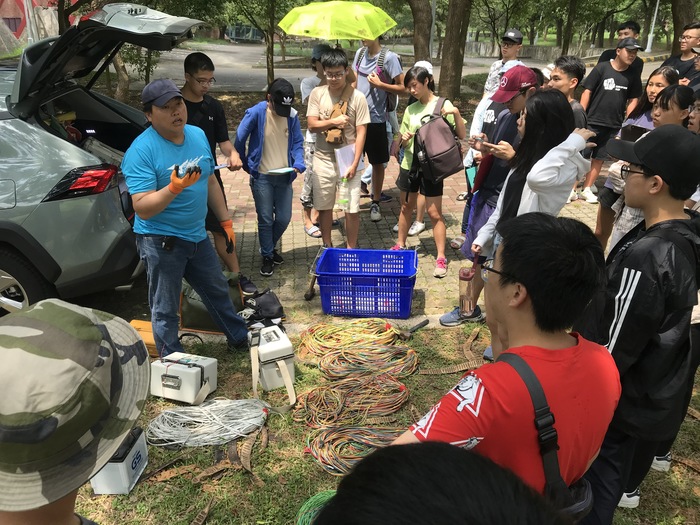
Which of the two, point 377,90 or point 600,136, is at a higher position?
point 377,90

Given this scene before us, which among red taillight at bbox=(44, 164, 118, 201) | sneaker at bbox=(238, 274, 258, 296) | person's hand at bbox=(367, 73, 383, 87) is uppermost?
person's hand at bbox=(367, 73, 383, 87)

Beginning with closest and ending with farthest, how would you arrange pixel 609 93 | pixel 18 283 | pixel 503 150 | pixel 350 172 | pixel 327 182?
1. pixel 503 150
2. pixel 18 283
3. pixel 350 172
4. pixel 327 182
5. pixel 609 93

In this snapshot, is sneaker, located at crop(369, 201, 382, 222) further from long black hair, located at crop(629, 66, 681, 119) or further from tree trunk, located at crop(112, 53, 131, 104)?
tree trunk, located at crop(112, 53, 131, 104)

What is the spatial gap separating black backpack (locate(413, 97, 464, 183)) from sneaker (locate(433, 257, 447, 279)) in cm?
82

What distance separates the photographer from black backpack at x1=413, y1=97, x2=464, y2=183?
4949 mm

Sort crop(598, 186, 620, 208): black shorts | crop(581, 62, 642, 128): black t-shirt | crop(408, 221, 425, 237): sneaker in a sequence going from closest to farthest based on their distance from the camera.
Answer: crop(598, 186, 620, 208): black shorts < crop(408, 221, 425, 237): sneaker < crop(581, 62, 642, 128): black t-shirt

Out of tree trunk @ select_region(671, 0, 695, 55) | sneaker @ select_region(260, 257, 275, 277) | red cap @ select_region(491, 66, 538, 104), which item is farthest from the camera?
tree trunk @ select_region(671, 0, 695, 55)

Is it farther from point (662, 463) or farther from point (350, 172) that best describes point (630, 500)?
point (350, 172)

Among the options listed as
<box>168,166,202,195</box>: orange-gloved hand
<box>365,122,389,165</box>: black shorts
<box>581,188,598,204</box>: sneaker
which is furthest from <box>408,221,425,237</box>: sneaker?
<box>168,166,202,195</box>: orange-gloved hand

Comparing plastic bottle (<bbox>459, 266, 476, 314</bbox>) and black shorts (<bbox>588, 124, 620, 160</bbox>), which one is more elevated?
black shorts (<bbox>588, 124, 620, 160</bbox>)

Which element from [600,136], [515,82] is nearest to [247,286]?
[515,82]

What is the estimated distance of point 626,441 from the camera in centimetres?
228

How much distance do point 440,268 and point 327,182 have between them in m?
1.41

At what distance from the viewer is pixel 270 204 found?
17.3 feet
